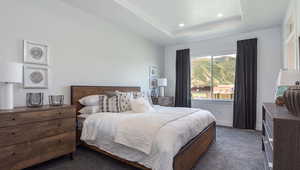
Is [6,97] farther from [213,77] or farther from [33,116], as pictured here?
[213,77]

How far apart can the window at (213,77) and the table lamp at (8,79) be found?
455 cm

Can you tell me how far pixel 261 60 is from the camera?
413cm

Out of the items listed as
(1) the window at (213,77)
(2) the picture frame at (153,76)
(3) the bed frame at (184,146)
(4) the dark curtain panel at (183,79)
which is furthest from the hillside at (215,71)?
(3) the bed frame at (184,146)

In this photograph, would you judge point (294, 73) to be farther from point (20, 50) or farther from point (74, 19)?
point (20, 50)

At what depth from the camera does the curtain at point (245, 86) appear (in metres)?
4.15

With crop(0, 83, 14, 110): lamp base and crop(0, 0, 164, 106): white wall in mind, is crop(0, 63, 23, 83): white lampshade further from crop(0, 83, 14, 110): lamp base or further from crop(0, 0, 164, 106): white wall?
crop(0, 0, 164, 106): white wall

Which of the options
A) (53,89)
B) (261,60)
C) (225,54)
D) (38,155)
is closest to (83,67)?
(53,89)

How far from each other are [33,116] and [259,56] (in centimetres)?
499

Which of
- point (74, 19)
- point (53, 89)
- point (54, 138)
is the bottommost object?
point (54, 138)

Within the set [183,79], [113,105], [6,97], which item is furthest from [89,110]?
[183,79]

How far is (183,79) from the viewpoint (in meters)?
5.29

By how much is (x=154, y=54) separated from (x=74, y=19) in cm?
286

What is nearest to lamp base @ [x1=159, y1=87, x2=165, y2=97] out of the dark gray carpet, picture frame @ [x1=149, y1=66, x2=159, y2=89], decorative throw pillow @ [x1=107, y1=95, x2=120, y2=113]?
picture frame @ [x1=149, y1=66, x2=159, y2=89]

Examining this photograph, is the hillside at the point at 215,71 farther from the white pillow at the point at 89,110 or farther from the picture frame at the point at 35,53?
the picture frame at the point at 35,53
